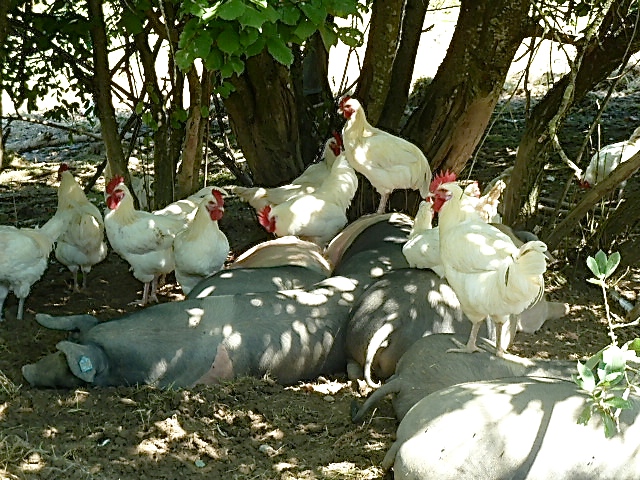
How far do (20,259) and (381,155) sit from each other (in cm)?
337

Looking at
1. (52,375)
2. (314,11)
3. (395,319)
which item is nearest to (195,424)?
(52,375)

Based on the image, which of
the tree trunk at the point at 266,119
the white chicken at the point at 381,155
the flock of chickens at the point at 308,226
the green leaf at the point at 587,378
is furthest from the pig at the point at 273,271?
the green leaf at the point at 587,378

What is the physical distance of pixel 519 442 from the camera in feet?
14.4

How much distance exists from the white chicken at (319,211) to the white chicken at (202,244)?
714 millimetres

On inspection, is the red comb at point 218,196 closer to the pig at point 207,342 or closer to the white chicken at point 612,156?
the pig at point 207,342

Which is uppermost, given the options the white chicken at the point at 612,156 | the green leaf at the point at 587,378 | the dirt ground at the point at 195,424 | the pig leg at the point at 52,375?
the white chicken at the point at 612,156

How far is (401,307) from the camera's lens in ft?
20.8

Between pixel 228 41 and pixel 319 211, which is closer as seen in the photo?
pixel 228 41

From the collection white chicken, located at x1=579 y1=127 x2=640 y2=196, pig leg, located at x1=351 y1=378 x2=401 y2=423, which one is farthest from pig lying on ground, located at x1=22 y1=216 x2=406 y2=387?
white chicken, located at x1=579 y1=127 x2=640 y2=196

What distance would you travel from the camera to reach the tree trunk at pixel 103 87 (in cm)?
785

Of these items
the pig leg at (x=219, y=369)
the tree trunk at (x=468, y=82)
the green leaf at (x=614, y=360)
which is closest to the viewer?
the green leaf at (x=614, y=360)

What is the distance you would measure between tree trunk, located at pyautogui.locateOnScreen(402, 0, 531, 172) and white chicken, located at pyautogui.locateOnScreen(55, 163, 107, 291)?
3154mm

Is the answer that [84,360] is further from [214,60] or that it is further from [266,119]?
[266,119]

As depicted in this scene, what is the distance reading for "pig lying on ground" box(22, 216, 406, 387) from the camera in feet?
19.2
